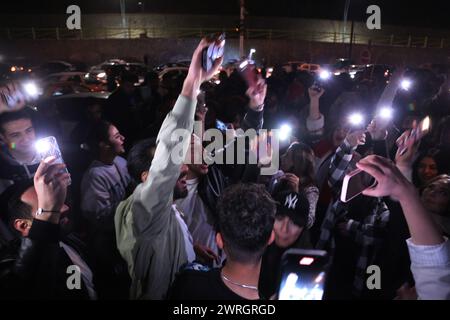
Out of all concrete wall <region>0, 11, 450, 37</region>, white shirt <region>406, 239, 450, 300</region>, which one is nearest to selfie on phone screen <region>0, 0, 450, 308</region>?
white shirt <region>406, 239, 450, 300</region>

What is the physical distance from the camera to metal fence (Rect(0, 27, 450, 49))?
26594 mm

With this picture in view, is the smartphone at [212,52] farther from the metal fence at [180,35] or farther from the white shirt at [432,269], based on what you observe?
the metal fence at [180,35]

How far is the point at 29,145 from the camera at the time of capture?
11.1 ft

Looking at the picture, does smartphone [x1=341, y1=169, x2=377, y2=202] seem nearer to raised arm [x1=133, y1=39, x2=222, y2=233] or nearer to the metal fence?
raised arm [x1=133, y1=39, x2=222, y2=233]

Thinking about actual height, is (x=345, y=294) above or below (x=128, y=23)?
below

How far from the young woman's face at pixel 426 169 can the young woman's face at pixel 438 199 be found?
0.83 m

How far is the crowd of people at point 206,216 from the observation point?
69.7 inches

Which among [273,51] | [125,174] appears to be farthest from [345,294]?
[273,51]

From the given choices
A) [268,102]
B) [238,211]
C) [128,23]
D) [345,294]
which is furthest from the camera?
[128,23]

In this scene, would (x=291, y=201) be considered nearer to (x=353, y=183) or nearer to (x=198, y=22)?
(x=353, y=183)

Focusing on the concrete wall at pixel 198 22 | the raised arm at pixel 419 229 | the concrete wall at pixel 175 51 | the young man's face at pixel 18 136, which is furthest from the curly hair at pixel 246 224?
the concrete wall at pixel 198 22

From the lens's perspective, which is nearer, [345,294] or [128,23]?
[345,294]

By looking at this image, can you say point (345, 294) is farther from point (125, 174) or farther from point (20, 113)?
point (20, 113)

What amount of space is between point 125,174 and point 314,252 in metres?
2.74
